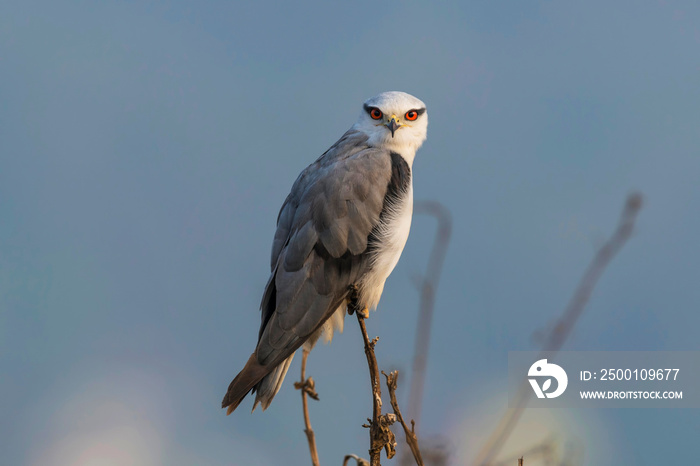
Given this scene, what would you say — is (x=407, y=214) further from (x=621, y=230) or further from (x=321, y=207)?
(x=621, y=230)

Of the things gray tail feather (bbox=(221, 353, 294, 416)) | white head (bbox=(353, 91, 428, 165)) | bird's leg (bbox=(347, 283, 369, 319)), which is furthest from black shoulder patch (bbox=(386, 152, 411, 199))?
gray tail feather (bbox=(221, 353, 294, 416))

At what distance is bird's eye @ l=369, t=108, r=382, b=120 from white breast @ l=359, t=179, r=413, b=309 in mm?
574

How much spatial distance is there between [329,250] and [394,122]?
985mm

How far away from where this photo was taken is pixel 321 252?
3.91 meters

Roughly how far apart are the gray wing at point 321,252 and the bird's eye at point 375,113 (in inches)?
20.0

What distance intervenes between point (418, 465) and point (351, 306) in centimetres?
193

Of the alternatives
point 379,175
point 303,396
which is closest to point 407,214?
point 379,175

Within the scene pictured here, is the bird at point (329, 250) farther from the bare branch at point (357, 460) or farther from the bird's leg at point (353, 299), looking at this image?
the bare branch at point (357, 460)

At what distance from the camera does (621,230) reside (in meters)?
2.75

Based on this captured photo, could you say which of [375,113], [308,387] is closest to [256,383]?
[308,387]

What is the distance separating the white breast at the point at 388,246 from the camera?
402cm

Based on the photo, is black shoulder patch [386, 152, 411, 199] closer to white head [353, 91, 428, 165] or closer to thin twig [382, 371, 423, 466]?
white head [353, 91, 428, 165]

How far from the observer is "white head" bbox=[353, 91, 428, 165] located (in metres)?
4.37

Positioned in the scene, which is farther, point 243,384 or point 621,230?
point 243,384
